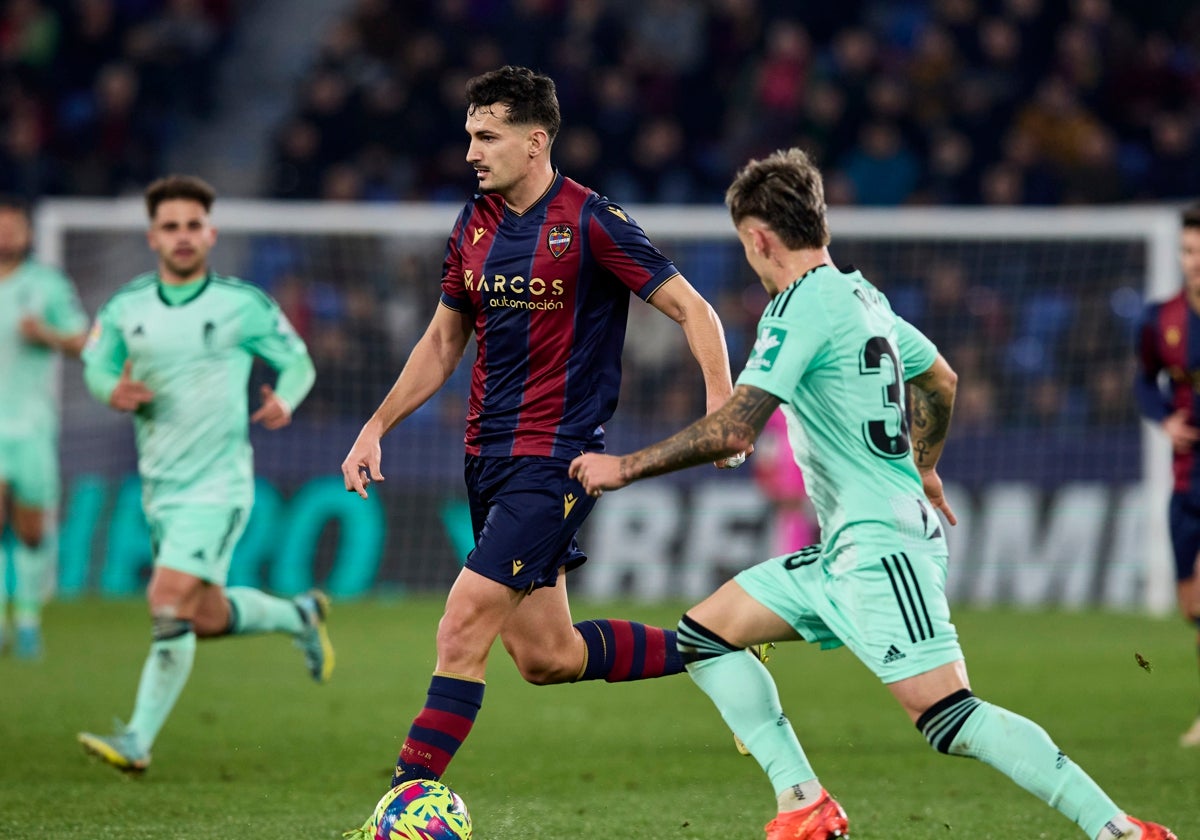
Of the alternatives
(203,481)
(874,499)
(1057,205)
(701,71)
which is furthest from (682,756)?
(701,71)

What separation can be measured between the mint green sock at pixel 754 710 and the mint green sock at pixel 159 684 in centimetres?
270

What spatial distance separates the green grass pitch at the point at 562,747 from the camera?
583cm

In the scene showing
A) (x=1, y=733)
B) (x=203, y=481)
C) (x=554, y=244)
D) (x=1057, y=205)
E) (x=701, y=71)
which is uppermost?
(x=701, y=71)

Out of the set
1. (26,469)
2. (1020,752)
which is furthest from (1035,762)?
(26,469)

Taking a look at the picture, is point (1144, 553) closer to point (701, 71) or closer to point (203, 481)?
point (701, 71)

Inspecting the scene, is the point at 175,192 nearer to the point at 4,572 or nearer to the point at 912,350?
the point at 912,350

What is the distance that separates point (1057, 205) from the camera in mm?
16172

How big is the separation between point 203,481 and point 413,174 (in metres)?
10.1

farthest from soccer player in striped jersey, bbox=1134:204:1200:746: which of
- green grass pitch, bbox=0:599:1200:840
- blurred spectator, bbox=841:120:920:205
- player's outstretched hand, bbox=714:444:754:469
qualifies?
blurred spectator, bbox=841:120:920:205

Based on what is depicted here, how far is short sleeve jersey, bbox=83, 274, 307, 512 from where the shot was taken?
24.7 feet

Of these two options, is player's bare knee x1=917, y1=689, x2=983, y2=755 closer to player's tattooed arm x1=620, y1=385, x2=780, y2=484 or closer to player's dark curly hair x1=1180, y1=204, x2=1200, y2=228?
player's tattooed arm x1=620, y1=385, x2=780, y2=484

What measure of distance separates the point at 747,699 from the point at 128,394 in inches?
141

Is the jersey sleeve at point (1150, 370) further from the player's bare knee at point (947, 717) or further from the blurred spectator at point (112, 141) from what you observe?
the blurred spectator at point (112, 141)

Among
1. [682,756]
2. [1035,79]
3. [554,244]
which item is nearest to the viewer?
[554,244]
